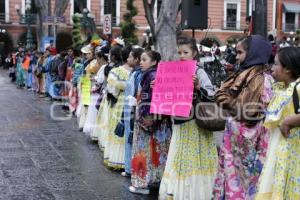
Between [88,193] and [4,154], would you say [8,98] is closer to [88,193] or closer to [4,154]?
[4,154]

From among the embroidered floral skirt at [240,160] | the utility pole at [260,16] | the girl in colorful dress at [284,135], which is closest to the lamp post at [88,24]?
the utility pole at [260,16]

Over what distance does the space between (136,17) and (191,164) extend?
4493 centimetres

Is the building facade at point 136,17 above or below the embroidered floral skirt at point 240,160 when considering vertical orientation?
above

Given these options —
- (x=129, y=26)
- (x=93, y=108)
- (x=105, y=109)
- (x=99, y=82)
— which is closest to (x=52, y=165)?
(x=105, y=109)

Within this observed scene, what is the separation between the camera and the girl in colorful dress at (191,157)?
5.15 metres

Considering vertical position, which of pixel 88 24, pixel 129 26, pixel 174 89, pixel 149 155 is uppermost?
pixel 129 26

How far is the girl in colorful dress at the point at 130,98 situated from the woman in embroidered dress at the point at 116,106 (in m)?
0.19

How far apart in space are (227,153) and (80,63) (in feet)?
25.5

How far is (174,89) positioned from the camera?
5246 mm

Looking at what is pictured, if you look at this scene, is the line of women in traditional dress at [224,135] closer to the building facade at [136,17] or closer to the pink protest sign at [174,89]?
the pink protest sign at [174,89]

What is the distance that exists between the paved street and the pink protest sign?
116 cm

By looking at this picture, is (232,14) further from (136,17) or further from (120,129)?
(120,129)

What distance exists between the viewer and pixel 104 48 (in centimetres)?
934

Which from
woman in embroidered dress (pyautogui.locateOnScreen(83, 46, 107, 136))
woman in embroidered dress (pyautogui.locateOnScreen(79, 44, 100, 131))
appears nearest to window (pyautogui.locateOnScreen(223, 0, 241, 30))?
woman in embroidered dress (pyautogui.locateOnScreen(79, 44, 100, 131))
